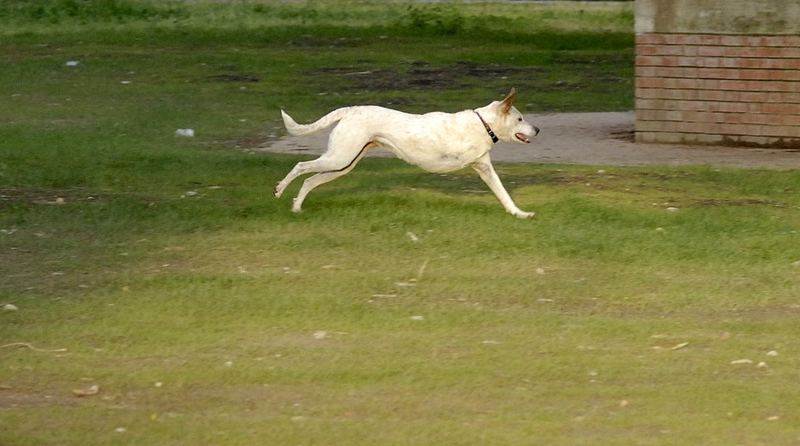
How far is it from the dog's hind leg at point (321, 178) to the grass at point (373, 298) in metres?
0.14

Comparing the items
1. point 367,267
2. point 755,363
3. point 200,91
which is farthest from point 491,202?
point 200,91

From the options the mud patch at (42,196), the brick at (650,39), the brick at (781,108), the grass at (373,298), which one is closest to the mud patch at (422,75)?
the grass at (373,298)

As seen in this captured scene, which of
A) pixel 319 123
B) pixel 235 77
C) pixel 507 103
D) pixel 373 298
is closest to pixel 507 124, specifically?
pixel 507 103

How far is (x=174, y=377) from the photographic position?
22.2ft

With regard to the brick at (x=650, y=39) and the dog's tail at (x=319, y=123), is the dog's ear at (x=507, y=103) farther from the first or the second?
the brick at (x=650, y=39)

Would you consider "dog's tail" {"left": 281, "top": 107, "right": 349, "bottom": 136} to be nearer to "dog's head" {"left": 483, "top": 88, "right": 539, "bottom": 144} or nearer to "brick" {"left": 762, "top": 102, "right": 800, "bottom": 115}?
"dog's head" {"left": 483, "top": 88, "right": 539, "bottom": 144}

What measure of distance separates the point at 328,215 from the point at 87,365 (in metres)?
3.54

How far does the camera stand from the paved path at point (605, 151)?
42.7ft

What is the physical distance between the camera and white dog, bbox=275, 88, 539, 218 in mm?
9922

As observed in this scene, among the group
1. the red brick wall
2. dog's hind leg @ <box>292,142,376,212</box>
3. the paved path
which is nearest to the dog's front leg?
dog's hind leg @ <box>292,142,376,212</box>

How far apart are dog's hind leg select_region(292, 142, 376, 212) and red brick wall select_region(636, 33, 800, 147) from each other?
4682 millimetres

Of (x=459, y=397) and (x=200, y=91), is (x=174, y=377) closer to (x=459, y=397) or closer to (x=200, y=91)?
(x=459, y=397)

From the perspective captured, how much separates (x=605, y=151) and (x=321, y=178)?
427cm

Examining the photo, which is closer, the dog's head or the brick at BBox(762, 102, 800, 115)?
the dog's head
